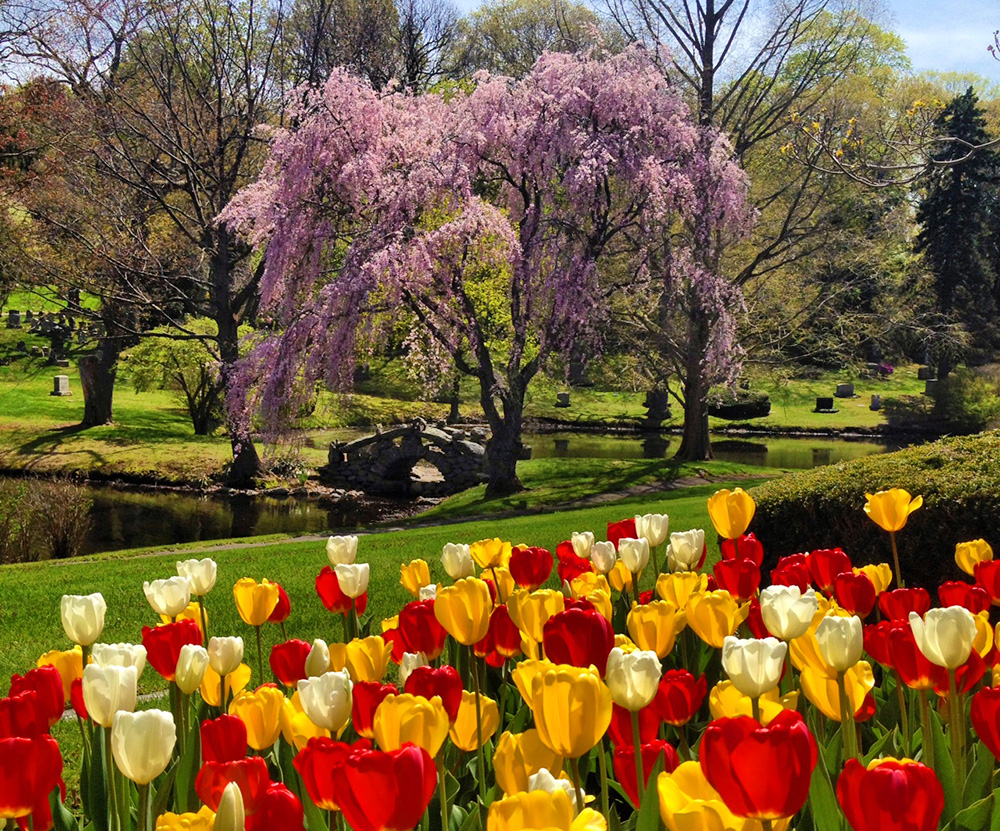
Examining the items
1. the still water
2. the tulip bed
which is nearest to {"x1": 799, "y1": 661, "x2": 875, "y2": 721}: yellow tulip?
the tulip bed

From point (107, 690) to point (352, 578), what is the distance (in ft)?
3.23

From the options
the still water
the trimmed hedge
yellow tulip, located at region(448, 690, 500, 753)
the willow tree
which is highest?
the willow tree

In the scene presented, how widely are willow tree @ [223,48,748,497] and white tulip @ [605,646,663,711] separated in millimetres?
14580

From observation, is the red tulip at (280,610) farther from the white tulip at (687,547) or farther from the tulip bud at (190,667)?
the white tulip at (687,547)

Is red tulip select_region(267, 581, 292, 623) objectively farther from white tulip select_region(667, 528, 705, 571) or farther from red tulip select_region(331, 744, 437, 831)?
red tulip select_region(331, 744, 437, 831)

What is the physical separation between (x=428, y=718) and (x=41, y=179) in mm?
25607

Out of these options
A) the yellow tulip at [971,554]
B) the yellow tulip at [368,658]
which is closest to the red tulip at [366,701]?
the yellow tulip at [368,658]

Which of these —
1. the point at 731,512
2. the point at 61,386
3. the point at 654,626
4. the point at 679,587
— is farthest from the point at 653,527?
the point at 61,386

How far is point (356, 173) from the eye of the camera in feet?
53.9

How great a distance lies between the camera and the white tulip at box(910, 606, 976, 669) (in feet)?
5.77

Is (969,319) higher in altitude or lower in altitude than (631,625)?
higher

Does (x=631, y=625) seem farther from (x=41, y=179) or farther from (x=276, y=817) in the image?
(x=41, y=179)

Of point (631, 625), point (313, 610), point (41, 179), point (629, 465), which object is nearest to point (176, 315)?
point (41, 179)

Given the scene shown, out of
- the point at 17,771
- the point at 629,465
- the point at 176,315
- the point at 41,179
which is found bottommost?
the point at 629,465
